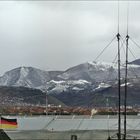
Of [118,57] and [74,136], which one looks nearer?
[74,136]

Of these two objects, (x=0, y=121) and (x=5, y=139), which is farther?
(x=0, y=121)

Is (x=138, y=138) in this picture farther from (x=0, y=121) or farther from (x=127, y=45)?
(x=0, y=121)

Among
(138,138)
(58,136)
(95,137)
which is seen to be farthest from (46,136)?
(138,138)

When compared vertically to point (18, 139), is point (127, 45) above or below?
above

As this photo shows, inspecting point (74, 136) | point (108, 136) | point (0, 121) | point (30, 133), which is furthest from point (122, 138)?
point (0, 121)

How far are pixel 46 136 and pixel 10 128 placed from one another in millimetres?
2597

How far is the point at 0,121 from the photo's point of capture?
40.9 m

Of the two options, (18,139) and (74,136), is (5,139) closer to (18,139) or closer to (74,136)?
(18,139)

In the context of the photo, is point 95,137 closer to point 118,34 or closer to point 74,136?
point 74,136

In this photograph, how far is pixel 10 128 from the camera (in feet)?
131

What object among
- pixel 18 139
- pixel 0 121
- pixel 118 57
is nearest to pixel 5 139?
pixel 18 139

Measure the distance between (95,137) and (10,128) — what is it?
5.90 meters

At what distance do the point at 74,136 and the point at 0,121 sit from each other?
6.84 meters

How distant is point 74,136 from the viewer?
36469 mm
